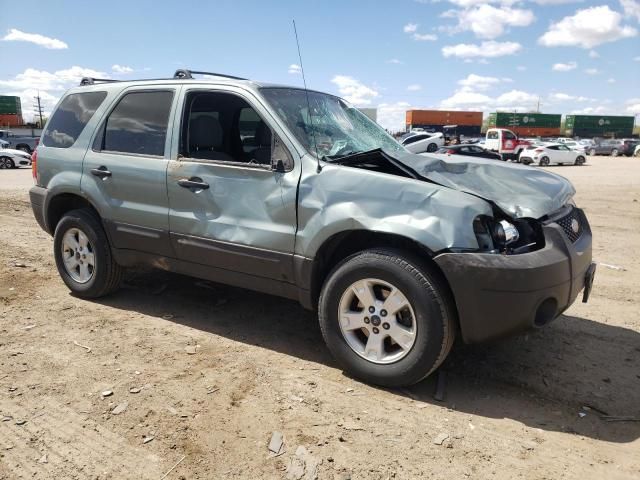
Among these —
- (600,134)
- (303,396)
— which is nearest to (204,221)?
(303,396)

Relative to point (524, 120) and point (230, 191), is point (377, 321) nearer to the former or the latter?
point (230, 191)

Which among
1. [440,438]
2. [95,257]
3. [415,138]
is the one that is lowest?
[440,438]

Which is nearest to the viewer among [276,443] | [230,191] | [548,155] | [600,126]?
[276,443]

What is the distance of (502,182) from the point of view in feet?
11.6

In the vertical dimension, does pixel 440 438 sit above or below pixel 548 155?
above

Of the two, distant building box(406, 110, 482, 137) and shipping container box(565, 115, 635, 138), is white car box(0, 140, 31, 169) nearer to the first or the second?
distant building box(406, 110, 482, 137)

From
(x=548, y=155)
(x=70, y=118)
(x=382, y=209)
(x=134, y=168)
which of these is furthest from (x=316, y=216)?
(x=548, y=155)

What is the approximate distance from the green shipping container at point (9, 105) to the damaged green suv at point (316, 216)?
210 ft

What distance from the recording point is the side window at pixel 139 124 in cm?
430

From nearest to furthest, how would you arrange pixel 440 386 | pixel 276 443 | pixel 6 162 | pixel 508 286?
pixel 276 443 → pixel 508 286 → pixel 440 386 → pixel 6 162

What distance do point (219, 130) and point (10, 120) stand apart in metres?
65.7

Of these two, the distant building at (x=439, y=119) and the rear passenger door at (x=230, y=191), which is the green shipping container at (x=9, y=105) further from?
the rear passenger door at (x=230, y=191)

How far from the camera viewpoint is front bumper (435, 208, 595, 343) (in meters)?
2.96

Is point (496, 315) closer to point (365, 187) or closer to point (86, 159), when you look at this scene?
point (365, 187)
